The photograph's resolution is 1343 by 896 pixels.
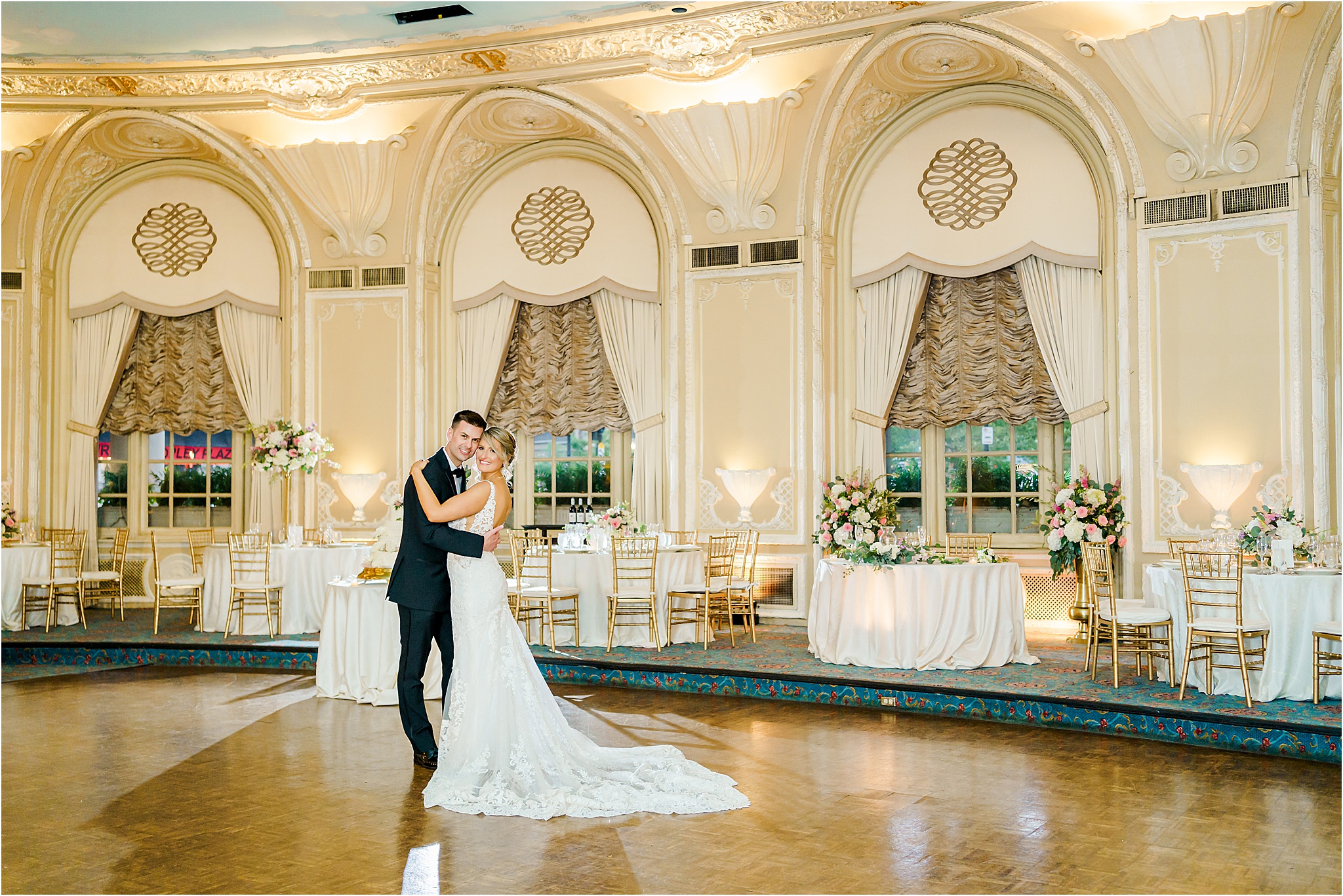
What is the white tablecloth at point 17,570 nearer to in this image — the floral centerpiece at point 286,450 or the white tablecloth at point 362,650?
the floral centerpiece at point 286,450

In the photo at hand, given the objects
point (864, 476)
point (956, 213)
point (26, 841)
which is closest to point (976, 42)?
point (956, 213)

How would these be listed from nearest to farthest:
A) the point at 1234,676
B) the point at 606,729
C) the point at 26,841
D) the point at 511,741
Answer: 1. the point at 26,841
2. the point at 511,741
3. the point at 606,729
4. the point at 1234,676

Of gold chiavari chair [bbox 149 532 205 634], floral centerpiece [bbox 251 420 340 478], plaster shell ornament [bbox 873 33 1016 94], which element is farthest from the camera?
floral centerpiece [bbox 251 420 340 478]

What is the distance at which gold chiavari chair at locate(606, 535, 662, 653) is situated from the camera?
8758 mm

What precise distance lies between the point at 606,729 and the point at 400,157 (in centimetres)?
710

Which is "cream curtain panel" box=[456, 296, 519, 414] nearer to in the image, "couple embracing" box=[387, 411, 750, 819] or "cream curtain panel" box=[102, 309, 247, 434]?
"cream curtain panel" box=[102, 309, 247, 434]

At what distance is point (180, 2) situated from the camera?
9031 millimetres

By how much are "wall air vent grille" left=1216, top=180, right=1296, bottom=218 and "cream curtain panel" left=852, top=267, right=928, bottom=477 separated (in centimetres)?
257

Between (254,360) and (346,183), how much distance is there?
2257mm

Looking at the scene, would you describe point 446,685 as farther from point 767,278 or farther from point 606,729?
point 767,278

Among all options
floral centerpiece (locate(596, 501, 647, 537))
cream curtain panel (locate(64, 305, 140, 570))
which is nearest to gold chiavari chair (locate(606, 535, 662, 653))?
floral centerpiece (locate(596, 501, 647, 537))

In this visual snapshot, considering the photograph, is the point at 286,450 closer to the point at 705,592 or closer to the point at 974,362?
the point at 705,592

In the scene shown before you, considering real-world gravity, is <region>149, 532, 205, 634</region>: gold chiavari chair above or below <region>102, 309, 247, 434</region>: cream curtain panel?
below

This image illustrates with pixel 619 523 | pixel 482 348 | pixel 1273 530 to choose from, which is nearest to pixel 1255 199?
pixel 1273 530
